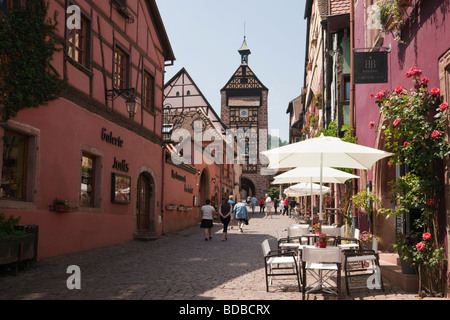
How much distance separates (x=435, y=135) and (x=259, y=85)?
51982 millimetres

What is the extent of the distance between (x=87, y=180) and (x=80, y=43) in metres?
3.18

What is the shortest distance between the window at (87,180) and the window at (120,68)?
250 centimetres

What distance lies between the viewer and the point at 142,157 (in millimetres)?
14688

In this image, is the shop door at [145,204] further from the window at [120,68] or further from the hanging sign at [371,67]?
the hanging sign at [371,67]

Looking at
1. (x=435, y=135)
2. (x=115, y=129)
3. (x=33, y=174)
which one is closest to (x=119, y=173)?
(x=115, y=129)

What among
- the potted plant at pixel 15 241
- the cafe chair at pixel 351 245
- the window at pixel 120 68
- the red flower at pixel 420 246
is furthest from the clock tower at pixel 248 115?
the red flower at pixel 420 246

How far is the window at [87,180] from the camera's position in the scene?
431 inches

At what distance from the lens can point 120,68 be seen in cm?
1337

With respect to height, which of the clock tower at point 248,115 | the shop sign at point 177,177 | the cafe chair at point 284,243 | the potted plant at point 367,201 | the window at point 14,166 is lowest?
the cafe chair at point 284,243

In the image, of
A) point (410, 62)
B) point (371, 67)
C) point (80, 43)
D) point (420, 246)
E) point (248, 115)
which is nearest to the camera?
point (420, 246)

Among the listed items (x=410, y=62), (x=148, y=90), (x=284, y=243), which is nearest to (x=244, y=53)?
(x=148, y=90)

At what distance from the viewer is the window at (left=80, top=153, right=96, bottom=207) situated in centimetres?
1094

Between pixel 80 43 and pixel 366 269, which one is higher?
pixel 80 43

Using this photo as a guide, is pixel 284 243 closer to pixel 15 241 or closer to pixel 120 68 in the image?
pixel 15 241
